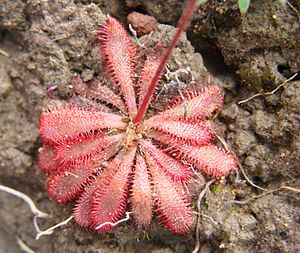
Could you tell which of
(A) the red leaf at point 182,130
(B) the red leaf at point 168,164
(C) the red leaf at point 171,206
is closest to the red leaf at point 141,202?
(C) the red leaf at point 171,206

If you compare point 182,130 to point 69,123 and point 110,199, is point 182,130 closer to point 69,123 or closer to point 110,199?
point 110,199

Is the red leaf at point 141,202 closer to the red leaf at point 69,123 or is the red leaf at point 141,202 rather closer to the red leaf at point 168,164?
the red leaf at point 168,164

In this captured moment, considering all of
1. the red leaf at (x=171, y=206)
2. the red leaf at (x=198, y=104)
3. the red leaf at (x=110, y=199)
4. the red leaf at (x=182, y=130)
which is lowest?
the red leaf at (x=110, y=199)

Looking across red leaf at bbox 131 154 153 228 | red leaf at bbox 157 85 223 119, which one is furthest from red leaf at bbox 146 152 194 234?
red leaf at bbox 157 85 223 119

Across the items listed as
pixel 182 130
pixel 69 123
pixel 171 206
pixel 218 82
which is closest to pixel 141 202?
pixel 171 206

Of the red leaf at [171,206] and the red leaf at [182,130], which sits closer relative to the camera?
the red leaf at [171,206]

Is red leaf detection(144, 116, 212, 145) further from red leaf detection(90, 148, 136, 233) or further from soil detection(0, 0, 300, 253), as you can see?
red leaf detection(90, 148, 136, 233)

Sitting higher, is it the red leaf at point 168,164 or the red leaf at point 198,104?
the red leaf at point 198,104

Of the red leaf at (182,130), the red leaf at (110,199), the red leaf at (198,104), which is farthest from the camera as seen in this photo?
the red leaf at (198,104)

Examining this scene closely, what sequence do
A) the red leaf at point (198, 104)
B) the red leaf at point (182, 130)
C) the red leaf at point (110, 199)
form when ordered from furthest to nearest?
the red leaf at point (198, 104) < the red leaf at point (182, 130) < the red leaf at point (110, 199)
